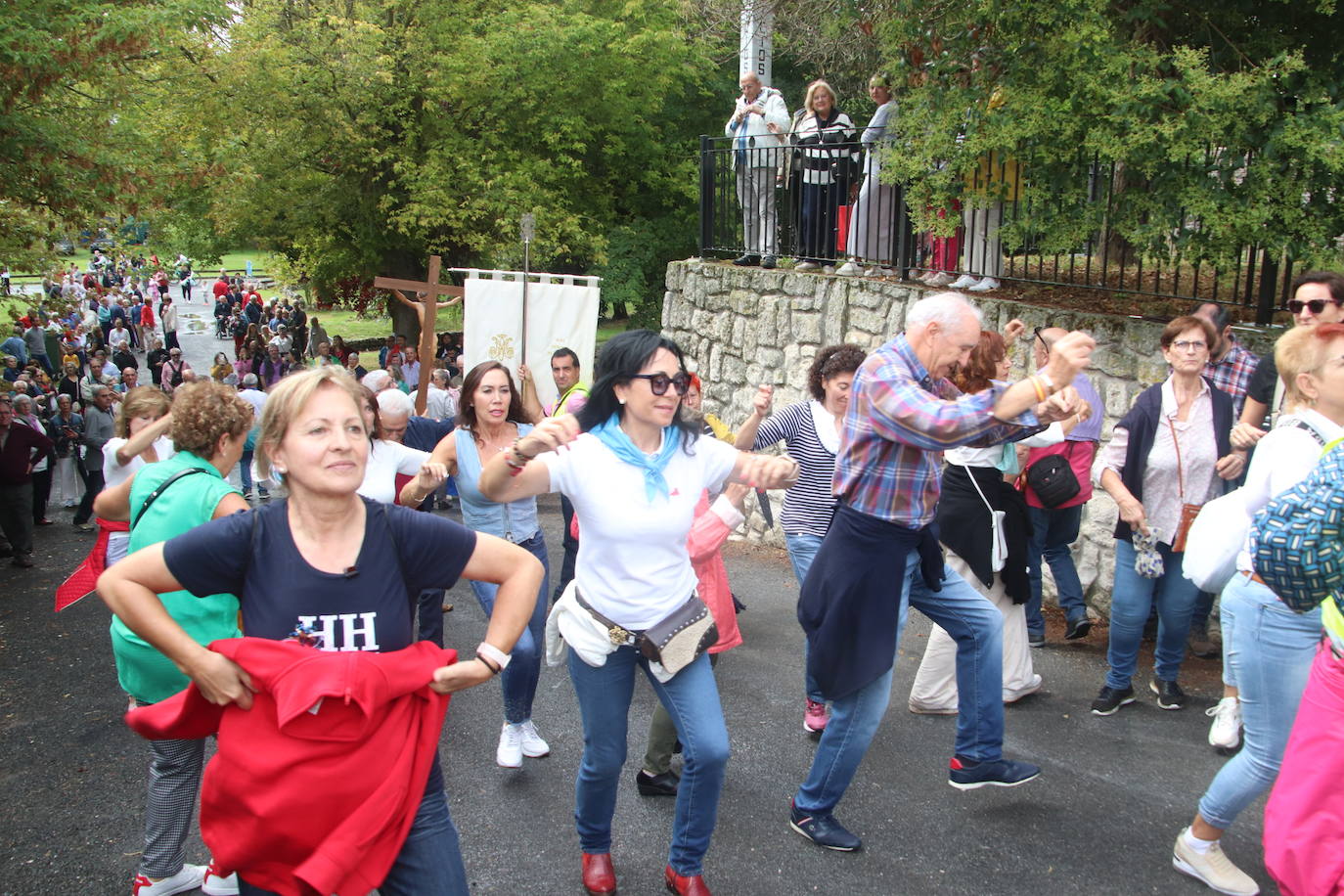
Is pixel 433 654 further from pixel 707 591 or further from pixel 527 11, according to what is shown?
pixel 527 11

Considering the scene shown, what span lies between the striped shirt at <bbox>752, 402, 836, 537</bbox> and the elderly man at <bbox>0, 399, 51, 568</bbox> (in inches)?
291

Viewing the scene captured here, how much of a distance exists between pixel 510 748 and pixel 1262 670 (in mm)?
3011

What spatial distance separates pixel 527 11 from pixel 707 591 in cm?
1586

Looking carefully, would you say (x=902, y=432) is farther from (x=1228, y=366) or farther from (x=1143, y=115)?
(x=1143, y=115)

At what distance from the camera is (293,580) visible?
2.57m

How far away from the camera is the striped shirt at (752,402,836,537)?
500cm

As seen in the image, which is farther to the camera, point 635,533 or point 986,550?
point 986,550

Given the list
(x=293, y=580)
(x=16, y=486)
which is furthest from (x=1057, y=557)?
(x=16, y=486)

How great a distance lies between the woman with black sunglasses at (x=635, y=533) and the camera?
3.31 meters

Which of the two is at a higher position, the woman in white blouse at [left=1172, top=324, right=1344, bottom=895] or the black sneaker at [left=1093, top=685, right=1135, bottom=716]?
the woman in white blouse at [left=1172, top=324, right=1344, bottom=895]

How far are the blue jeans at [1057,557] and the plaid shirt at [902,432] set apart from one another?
8.61 feet

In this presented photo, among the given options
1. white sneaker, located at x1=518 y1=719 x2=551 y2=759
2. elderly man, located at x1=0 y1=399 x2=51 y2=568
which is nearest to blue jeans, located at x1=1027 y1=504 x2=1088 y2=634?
white sneaker, located at x1=518 y1=719 x2=551 y2=759

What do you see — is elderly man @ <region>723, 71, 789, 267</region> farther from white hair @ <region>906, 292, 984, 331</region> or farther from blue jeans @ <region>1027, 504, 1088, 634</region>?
white hair @ <region>906, 292, 984, 331</region>

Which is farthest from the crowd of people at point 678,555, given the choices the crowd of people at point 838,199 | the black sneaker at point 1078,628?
the crowd of people at point 838,199
